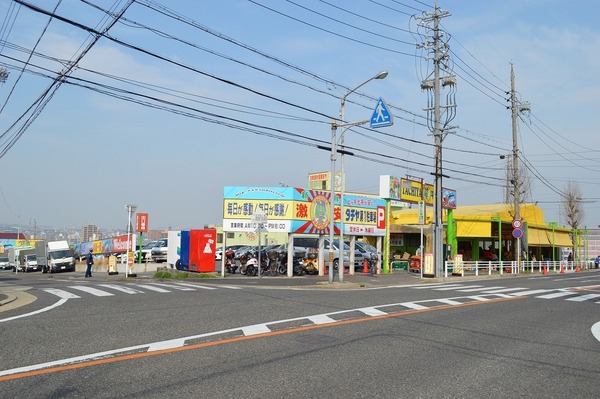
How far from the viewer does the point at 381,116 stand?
22125 millimetres

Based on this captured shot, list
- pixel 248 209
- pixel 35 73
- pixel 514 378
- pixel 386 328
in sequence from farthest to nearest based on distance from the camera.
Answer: pixel 248 209 → pixel 35 73 → pixel 386 328 → pixel 514 378

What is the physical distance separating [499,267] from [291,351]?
36.4 m

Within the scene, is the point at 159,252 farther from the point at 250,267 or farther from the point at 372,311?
the point at 372,311

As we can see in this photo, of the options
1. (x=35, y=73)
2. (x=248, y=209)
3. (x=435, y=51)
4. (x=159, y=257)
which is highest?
(x=435, y=51)

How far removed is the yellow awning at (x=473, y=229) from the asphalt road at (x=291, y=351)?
30764 millimetres

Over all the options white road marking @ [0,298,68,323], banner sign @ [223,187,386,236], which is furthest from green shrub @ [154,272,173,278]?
white road marking @ [0,298,68,323]

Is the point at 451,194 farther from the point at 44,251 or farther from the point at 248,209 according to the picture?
the point at 44,251

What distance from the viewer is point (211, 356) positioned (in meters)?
7.29

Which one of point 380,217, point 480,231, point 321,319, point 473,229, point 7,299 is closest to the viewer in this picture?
point 321,319

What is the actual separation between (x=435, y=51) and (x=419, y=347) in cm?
2783

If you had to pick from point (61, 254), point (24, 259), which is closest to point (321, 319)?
point (61, 254)

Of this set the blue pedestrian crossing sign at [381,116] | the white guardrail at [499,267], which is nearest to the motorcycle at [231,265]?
the white guardrail at [499,267]

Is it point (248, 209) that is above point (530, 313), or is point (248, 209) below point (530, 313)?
above

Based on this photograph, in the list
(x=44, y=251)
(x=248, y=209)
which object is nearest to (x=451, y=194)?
(x=248, y=209)
